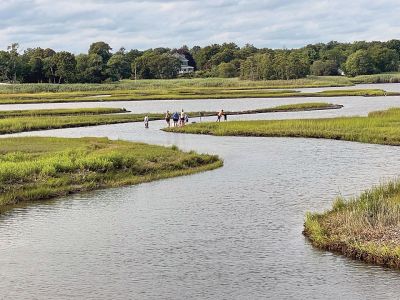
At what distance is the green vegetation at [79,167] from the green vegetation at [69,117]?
2211 centimetres

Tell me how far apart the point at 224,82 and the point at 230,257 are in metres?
158

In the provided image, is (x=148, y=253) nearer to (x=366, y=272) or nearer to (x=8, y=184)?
(x=366, y=272)

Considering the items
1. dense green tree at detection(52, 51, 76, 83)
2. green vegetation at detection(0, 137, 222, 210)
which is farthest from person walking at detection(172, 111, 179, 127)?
dense green tree at detection(52, 51, 76, 83)

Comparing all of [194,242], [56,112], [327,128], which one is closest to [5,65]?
[56,112]

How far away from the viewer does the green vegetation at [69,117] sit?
7006cm

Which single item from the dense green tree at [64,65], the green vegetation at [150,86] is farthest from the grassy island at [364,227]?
the dense green tree at [64,65]

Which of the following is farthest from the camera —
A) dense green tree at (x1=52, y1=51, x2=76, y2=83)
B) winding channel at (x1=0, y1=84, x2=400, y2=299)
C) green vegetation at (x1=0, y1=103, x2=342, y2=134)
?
dense green tree at (x1=52, y1=51, x2=76, y2=83)

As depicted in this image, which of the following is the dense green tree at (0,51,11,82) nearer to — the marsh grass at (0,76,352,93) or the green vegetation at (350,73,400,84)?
the marsh grass at (0,76,352,93)

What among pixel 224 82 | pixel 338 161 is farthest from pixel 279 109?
pixel 224 82

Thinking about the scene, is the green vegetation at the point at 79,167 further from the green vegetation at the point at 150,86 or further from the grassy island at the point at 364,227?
the green vegetation at the point at 150,86

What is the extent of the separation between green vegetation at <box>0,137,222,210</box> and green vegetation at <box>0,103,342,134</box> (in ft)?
72.5

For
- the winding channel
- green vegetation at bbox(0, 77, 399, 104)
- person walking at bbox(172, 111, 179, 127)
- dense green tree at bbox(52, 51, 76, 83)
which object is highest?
dense green tree at bbox(52, 51, 76, 83)

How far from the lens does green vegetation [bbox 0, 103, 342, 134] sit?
7006 centimetres

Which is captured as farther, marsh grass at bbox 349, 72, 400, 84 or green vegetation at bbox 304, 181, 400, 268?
marsh grass at bbox 349, 72, 400, 84
